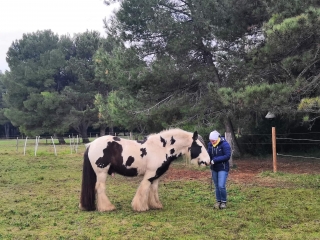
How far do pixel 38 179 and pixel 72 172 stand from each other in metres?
1.82

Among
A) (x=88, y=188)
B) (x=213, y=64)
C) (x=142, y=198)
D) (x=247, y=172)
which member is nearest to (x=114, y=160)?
(x=88, y=188)

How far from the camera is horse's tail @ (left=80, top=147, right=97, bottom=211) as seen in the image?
6.42 metres

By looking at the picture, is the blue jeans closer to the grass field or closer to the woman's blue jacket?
the woman's blue jacket

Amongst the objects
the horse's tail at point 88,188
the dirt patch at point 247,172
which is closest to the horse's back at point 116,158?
the horse's tail at point 88,188

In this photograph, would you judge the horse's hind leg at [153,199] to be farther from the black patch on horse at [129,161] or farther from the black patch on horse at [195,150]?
the black patch on horse at [195,150]

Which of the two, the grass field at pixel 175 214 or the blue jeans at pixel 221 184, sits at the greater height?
the blue jeans at pixel 221 184

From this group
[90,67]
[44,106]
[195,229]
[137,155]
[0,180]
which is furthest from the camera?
[90,67]

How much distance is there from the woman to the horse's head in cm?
11

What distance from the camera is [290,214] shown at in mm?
5836

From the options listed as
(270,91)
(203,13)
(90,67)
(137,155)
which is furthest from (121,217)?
(90,67)

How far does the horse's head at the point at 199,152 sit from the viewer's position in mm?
6441

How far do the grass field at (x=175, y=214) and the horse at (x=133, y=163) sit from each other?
10.1 inches

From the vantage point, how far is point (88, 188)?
6426mm

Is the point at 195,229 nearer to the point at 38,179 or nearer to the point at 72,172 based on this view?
the point at 38,179
